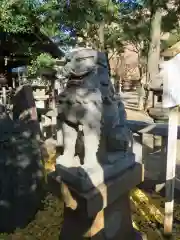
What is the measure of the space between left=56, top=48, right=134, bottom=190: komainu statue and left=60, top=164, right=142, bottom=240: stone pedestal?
6 cm

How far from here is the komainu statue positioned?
5.08 ft

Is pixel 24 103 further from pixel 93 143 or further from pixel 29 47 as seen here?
pixel 29 47

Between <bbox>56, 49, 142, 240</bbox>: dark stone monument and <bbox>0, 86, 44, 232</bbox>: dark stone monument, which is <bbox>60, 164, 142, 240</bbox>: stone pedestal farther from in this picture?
<bbox>0, 86, 44, 232</bbox>: dark stone monument

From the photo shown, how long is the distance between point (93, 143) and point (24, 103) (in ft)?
7.85

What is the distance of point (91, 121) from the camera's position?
61.0 inches

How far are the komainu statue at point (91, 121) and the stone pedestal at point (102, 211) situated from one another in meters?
0.06

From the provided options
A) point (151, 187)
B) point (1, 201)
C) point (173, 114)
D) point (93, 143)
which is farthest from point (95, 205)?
point (151, 187)

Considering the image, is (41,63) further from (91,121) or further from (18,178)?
(91,121)

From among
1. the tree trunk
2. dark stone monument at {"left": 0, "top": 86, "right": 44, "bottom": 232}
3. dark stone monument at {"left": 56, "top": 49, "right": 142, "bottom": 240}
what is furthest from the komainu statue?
the tree trunk

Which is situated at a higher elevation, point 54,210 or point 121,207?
point 121,207

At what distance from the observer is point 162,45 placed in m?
10.5

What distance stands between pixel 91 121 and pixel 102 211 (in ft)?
2.05

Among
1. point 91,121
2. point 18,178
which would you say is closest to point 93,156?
point 91,121

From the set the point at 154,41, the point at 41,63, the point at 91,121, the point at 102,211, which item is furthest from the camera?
the point at 154,41
